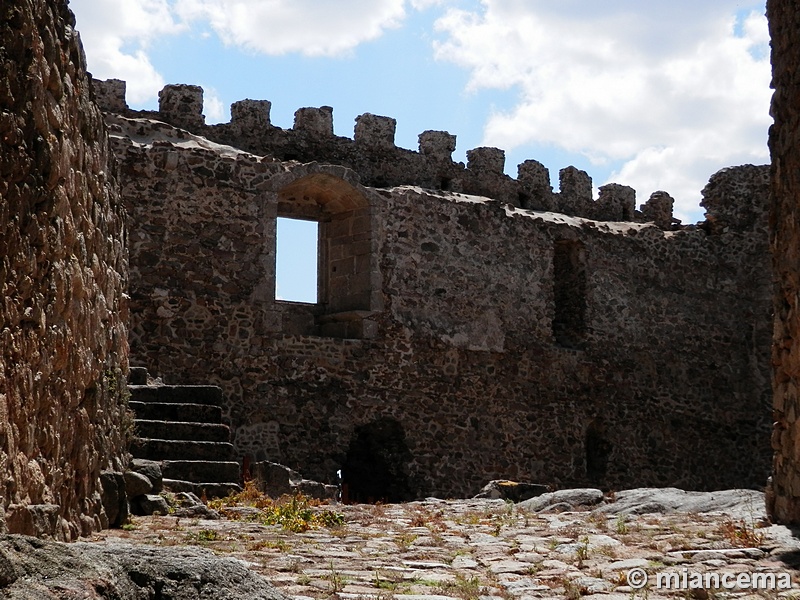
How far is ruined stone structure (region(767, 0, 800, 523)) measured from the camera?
27.8 ft

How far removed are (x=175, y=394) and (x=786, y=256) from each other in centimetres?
685

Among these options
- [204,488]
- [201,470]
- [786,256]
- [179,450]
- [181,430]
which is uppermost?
[786,256]

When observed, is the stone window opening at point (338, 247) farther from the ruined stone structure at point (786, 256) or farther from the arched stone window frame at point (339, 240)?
the ruined stone structure at point (786, 256)

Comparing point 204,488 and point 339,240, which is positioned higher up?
point 339,240

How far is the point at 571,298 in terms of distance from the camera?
20359mm

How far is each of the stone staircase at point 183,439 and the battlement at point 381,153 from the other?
18.8ft

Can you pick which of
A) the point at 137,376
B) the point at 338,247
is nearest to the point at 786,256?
the point at 137,376

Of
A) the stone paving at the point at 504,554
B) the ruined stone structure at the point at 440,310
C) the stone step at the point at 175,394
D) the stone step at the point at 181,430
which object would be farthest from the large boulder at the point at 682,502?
the ruined stone structure at the point at 440,310

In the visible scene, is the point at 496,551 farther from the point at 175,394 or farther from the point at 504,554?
the point at 175,394

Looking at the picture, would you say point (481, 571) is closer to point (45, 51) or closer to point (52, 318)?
point (52, 318)

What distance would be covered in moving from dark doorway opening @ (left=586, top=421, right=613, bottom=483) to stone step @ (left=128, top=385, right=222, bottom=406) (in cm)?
839

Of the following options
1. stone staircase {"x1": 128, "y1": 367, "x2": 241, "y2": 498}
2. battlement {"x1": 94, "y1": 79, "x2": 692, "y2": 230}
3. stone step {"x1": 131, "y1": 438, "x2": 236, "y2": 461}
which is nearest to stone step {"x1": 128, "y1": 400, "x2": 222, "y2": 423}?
stone staircase {"x1": 128, "y1": 367, "x2": 241, "y2": 498}

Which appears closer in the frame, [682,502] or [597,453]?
[682,502]

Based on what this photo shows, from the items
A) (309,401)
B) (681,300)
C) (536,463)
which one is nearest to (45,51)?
(309,401)
